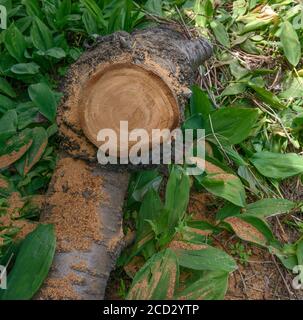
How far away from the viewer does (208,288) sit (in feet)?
5.02

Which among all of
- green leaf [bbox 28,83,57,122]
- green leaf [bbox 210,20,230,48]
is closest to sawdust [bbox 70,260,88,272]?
green leaf [bbox 28,83,57,122]

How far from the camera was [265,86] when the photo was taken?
2.24m

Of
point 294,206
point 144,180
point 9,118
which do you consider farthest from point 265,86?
point 9,118

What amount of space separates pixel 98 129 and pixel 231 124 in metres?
0.59

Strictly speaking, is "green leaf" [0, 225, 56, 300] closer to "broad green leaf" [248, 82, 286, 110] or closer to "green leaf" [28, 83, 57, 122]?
"green leaf" [28, 83, 57, 122]

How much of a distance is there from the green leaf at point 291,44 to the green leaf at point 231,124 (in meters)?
0.45

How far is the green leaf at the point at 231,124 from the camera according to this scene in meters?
1.90

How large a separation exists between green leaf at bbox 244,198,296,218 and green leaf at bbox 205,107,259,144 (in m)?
0.23

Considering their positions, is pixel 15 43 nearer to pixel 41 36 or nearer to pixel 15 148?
pixel 41 36

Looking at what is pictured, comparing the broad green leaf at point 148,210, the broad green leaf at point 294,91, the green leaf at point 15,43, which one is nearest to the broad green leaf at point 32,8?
the green leaf at point 15,43

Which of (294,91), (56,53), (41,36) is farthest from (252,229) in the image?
(41,36)

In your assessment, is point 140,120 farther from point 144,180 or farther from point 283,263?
point 283,263

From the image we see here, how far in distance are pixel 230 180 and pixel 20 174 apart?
69 cm
